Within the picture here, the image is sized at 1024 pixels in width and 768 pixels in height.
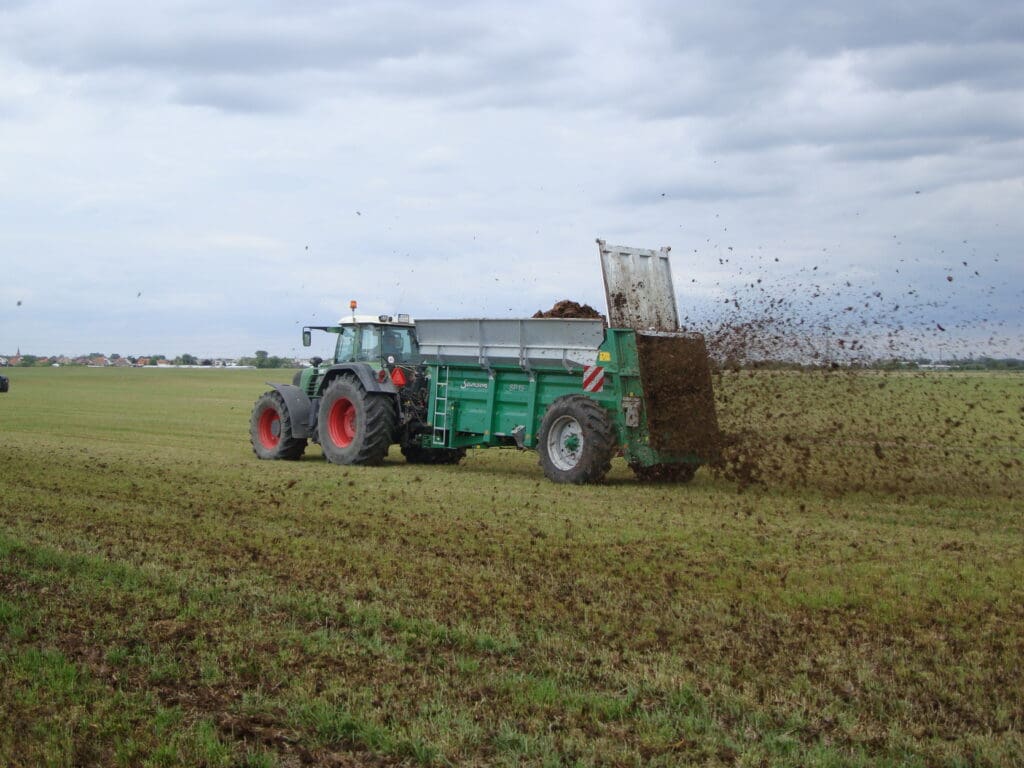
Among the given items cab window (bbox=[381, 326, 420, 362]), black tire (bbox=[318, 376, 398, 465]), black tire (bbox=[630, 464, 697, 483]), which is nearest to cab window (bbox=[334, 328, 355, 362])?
black tire (bbox=[318, 376, 398, 465])

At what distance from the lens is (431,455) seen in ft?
57.2

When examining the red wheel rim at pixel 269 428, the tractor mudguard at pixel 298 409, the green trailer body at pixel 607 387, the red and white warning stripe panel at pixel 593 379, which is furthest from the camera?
the red wheel rim at pixel 269 428

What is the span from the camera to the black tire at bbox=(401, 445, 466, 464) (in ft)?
56.8

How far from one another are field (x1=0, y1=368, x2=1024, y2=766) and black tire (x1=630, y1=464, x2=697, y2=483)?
4.45ft

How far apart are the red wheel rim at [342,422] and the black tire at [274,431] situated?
28.3 inches

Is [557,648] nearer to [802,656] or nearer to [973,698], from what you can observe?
[802,656]

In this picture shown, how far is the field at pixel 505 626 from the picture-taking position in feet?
14.7

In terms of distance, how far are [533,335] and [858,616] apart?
831 centimetres

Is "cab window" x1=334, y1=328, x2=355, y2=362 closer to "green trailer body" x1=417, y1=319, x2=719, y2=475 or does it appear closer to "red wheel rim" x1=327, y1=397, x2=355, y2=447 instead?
"red wheel rim" x1=327, y1=397, x2=355, y2=447

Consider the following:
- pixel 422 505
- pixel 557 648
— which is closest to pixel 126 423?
pixel 422 505

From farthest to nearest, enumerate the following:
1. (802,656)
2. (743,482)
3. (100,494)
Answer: (743,482)
(100,494)
(802,656)

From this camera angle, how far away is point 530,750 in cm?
435

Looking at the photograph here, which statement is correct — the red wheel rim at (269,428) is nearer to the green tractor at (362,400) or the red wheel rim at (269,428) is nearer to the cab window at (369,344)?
the green tractor at (362,400)

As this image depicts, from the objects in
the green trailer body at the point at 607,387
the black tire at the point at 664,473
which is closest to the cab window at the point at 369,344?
the green trailer body at the point at 607,387
